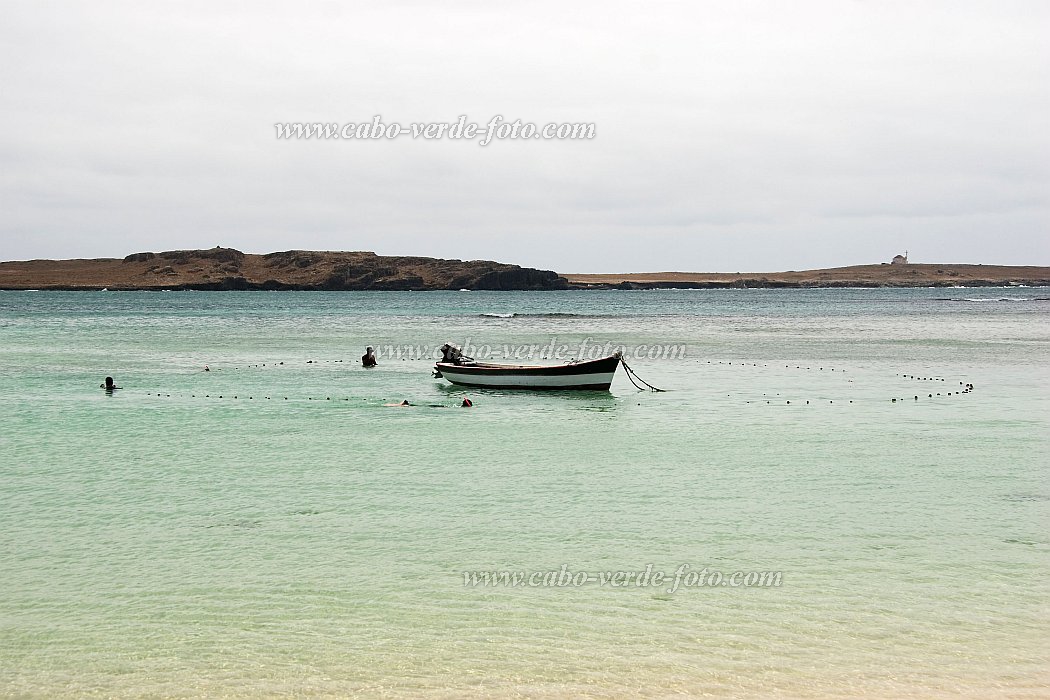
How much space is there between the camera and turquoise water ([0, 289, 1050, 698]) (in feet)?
30.8

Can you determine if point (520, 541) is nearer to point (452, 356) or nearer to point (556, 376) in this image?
point (556, 376)

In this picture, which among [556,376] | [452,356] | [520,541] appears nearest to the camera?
[520,541]

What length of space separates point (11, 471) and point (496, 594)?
11809 mm

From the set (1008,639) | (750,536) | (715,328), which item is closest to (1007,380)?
(750,536)

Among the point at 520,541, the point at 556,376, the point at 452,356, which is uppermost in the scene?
the point at 452,356

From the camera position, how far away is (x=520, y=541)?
1368 cm

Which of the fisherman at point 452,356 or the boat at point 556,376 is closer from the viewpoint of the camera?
the boat at point 556,376

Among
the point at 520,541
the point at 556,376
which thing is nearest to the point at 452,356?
the point at 556,376

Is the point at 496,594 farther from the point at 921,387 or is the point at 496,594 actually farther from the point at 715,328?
the point at 715,328

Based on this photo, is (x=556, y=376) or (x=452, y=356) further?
(x=452, y=356)

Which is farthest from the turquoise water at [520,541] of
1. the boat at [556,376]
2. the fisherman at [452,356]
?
the fisherman at [452,356]

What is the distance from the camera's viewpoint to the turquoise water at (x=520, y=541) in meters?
9.40

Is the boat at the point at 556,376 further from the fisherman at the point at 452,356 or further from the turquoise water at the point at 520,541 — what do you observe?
the fisherman at the point at 452,356

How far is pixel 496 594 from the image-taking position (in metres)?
11.4
